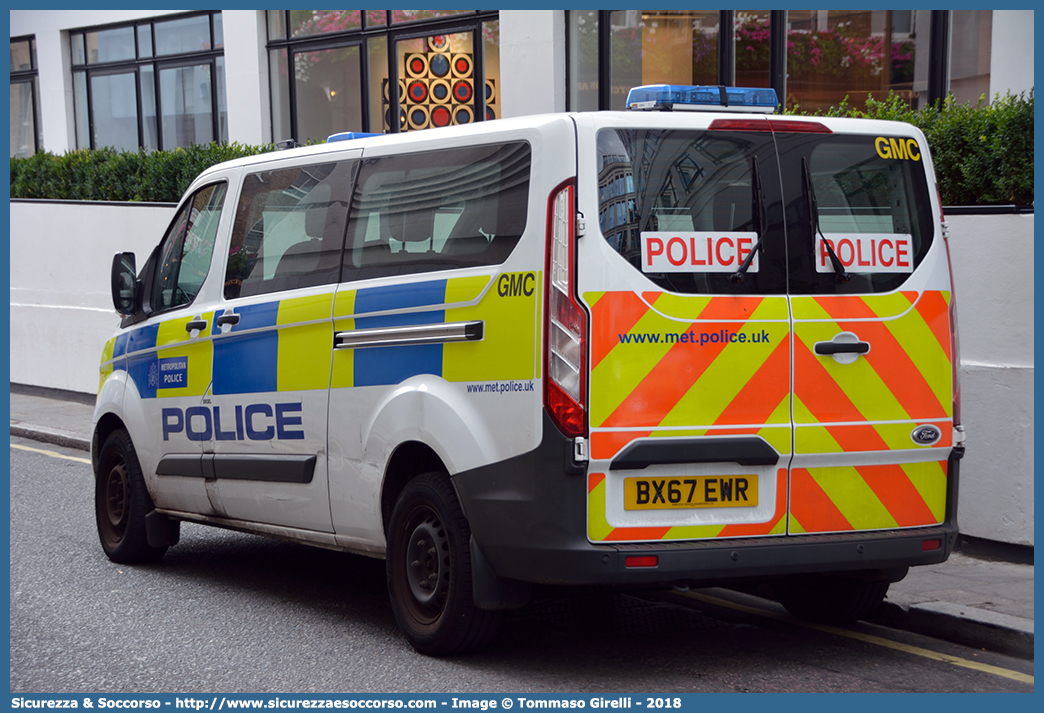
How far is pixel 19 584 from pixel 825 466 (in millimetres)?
4528

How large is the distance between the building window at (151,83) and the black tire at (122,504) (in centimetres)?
1071

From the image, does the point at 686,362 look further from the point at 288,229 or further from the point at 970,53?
the point at 970,53

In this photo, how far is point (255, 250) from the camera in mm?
6617

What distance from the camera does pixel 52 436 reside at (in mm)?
12766

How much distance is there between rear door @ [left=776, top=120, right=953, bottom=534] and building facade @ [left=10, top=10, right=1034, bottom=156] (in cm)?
485

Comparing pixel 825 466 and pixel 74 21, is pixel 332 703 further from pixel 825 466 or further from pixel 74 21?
pixel 74 21

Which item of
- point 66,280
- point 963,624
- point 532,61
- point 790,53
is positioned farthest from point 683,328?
point 66,280

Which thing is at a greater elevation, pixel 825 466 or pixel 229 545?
pixel 825 466

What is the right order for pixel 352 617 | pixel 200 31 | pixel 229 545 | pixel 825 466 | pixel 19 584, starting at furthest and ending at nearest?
pixel 200 31, pixel 229 545, pixel 19 584, pixel 352 617, pixel 825 466

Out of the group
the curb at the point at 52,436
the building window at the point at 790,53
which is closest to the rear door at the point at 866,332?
the building window at the point at 790,53

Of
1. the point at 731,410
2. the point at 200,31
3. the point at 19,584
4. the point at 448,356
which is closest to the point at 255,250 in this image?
the point at 448,356

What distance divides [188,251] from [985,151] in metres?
4.77

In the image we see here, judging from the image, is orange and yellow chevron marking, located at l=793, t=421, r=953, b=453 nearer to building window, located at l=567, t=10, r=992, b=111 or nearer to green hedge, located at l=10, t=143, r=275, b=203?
building window, located at l=567, t=10, r=992, b=111

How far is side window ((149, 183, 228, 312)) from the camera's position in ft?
23.1
